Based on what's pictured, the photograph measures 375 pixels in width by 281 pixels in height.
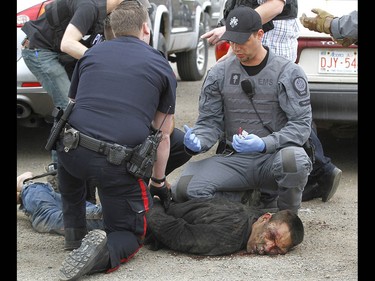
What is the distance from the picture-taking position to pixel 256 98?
5641mm

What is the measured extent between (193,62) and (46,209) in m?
6.11

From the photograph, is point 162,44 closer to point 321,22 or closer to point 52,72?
point 52,72

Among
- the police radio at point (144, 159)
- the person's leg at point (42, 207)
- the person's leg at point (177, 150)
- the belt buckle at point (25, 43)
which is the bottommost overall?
the person's leg at point (42, 207)

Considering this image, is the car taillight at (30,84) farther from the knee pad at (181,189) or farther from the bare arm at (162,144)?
the bare arm at (162,144)

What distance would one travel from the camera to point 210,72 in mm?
5844

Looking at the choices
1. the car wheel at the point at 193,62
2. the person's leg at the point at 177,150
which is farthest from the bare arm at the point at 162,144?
the car wheel at the point at 193,62

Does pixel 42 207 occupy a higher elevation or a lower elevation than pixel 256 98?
lower

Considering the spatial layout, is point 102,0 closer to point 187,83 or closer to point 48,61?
point 48,61

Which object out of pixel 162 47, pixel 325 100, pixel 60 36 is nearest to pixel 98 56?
pixel 60 36

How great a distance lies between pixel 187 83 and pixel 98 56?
22.4 ft

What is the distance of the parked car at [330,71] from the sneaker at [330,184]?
0.63m

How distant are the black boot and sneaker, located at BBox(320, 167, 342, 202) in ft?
6.40

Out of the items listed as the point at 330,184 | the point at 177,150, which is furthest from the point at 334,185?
the point at 177,150

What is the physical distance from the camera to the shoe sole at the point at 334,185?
20.3 ft
